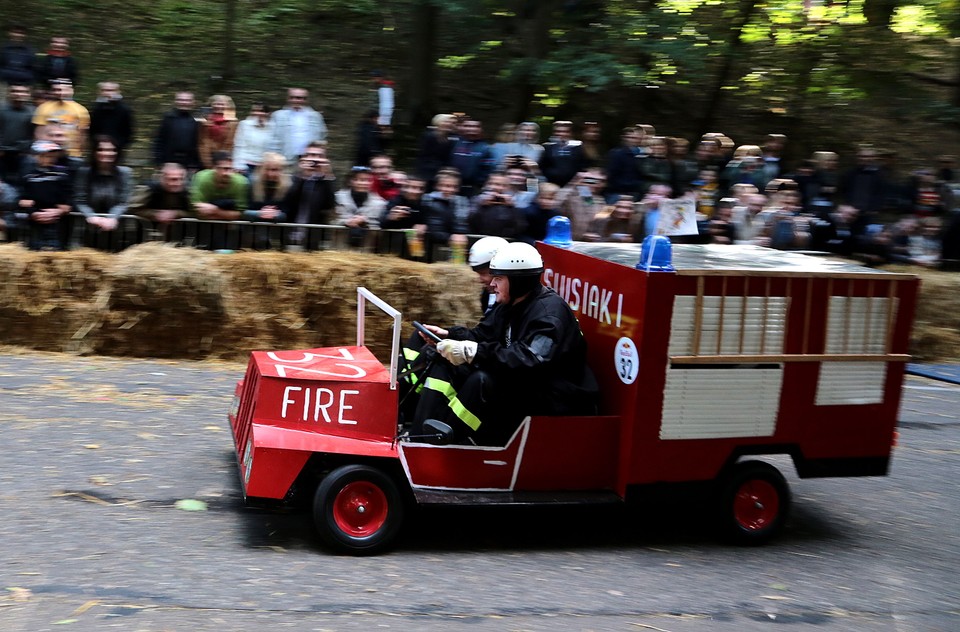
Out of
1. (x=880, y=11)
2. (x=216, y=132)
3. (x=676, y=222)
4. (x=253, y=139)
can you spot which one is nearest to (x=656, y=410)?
(x=676, y=222)

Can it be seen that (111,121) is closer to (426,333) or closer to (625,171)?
(625,171)

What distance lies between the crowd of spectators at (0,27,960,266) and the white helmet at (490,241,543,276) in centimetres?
347

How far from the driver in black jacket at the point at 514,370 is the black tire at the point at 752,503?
35.6 inches

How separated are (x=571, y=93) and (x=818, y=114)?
14.3 feet

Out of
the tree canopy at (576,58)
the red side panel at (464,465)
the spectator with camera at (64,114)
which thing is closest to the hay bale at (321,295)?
the spectator with camera at (64,114)

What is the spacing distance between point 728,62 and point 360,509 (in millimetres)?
12891

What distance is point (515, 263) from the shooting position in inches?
228

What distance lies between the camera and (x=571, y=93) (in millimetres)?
15562

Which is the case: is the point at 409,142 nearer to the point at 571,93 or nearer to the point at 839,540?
the point at 571,93

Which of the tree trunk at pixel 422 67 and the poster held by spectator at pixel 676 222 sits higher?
the tree trunk at pixel 422 67

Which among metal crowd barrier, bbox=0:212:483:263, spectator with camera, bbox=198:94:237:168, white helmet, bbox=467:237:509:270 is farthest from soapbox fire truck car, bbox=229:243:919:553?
spectator with camera, bbox=198:94:237:168

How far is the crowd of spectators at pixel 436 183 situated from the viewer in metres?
9.83

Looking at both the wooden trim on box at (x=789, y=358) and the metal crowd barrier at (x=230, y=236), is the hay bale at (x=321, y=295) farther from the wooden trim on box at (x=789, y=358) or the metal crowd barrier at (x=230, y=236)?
the wooden trim on box at (x=789, y=358)

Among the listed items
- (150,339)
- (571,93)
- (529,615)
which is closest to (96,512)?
(529,615)
